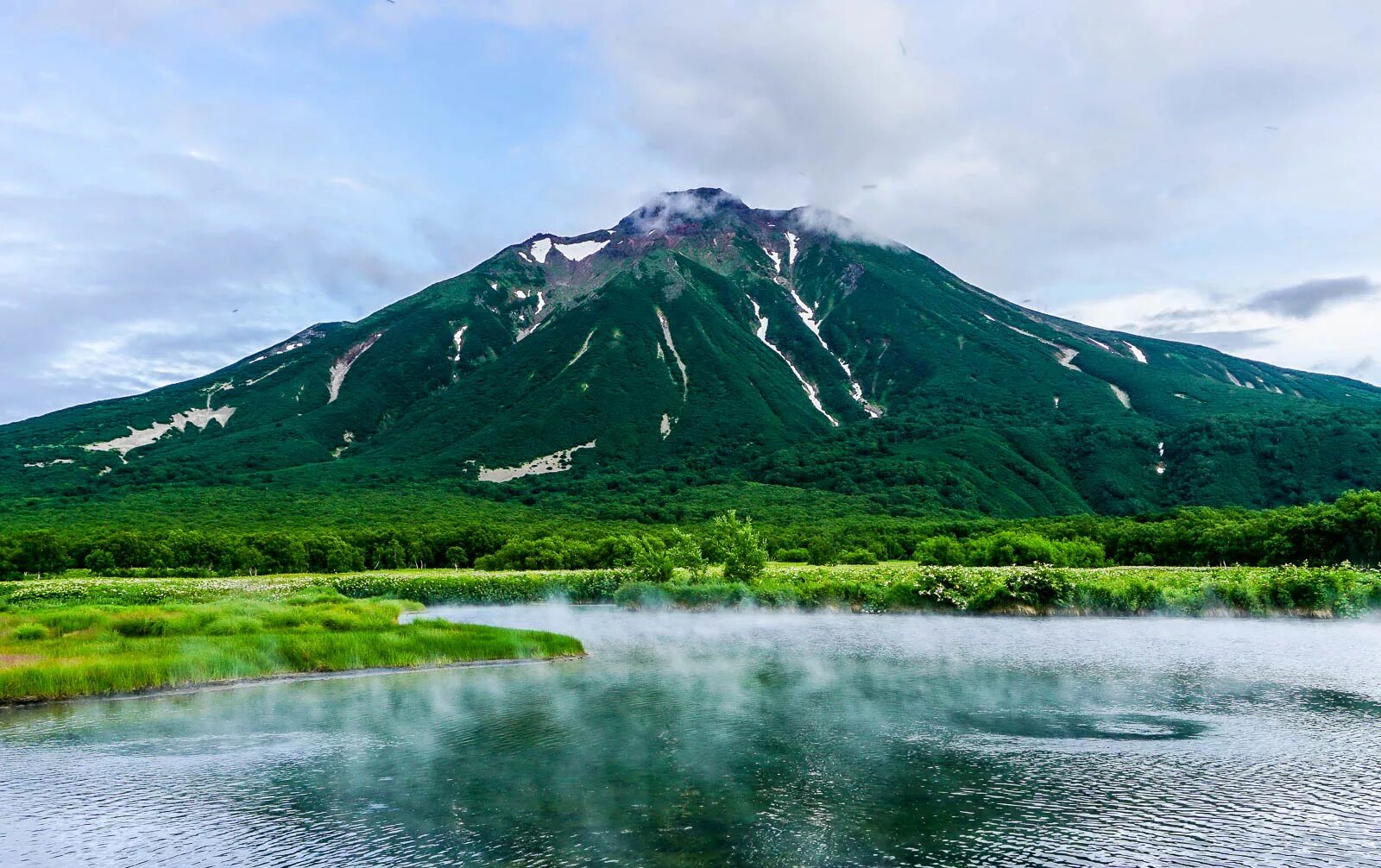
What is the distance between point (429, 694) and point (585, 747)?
14.1 metres

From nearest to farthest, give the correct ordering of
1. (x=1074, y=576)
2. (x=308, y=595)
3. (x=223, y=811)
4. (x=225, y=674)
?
(x=223, y=811) → (x=225, y=674) → (x=308, y=595) → (x=1074, y=576)

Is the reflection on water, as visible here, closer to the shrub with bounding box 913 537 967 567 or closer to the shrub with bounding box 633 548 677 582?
the shrub with bounding box 633 548 677 582

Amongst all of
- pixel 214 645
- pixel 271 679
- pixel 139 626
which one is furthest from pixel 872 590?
pixel 139 626

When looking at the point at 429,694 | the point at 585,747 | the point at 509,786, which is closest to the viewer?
the point at 509,786

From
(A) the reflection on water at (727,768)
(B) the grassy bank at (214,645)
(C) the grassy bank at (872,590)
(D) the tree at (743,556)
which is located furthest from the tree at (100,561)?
(A) the reflection on water at (727,768)

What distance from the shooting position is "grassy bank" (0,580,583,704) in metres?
41.8

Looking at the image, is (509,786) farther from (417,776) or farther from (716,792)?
(716,792)

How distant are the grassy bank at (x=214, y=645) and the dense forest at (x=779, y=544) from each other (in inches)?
2032

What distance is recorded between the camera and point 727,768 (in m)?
28.9

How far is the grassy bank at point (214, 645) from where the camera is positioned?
137 feet

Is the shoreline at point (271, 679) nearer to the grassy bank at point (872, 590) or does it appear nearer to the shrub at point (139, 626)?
the shrub at point (139, 626)

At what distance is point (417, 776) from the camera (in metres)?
27.9

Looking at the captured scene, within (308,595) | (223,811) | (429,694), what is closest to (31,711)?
(429,694)

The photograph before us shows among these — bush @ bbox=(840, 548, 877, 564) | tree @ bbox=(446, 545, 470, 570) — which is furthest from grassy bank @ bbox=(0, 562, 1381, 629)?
tree @ bbox=(446, 545, 470, 570)
